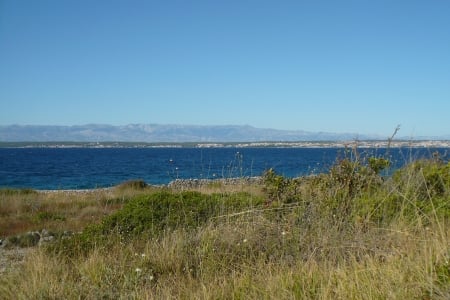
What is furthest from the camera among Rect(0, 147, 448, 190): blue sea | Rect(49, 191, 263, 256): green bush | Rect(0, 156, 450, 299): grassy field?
Rect(0, 147, 448, 190): blue sea

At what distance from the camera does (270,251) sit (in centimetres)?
564

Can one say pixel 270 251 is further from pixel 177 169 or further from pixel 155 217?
pixel 155 217

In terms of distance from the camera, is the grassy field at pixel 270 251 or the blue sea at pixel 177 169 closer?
the grassy field at pixel 270 251

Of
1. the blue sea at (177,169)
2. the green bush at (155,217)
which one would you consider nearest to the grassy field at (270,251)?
the green bush at (155,217)

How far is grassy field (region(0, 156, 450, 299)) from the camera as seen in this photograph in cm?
406

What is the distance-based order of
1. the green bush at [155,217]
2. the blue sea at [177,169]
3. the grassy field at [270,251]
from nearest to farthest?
the grassy field at [270,251]
the green bush at [155,217]
the blue sea at [177,169]

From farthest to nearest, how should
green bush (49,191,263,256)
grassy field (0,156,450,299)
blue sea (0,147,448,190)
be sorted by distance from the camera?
blue sea (0,147,448,190) < green bush (49,191,263,256) < grassy field (0,156,450,299)

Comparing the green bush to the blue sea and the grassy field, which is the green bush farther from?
the blue sea

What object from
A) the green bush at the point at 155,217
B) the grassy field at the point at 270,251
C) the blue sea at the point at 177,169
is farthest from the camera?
the blue sea at the point at 177,169

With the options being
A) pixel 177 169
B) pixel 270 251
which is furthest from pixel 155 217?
pixel 270 251

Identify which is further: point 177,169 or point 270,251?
point 177,169

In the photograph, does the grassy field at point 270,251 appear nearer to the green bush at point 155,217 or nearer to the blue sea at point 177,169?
the green bush at point 155,217

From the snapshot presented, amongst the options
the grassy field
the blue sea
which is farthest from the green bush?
the blue sea

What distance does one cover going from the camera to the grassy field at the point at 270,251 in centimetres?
406
